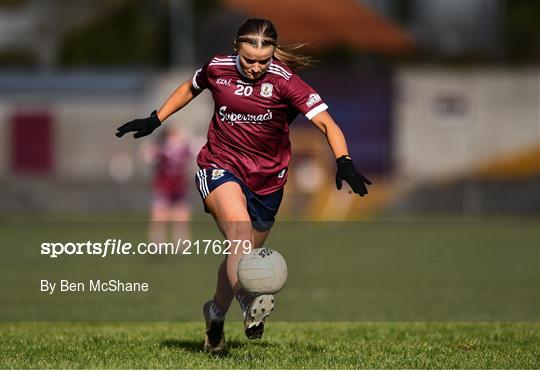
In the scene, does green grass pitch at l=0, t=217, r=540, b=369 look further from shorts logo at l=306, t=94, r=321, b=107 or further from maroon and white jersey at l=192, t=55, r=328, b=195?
shorts logo at l=306, t=94, r=321, b=107

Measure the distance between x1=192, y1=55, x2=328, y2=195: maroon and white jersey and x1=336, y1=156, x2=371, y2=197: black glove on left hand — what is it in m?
0.49

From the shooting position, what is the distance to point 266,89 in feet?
28.3

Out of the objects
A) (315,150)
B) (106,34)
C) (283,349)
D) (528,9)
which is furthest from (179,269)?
A: (528,9)

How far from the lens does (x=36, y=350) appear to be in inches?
353

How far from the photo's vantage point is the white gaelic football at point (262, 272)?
8.13 m

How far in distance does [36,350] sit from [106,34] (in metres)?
52.7

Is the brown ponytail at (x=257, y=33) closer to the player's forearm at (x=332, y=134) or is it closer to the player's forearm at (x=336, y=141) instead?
the player's forearm at (x=332, y=134)

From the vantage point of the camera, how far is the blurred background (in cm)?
3456

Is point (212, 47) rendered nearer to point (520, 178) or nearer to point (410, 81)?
point (410, 81)

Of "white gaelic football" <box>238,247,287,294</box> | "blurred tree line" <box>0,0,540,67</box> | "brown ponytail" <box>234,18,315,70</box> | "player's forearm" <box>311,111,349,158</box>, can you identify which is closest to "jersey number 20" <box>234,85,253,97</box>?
"brown ponytail" <box>234,18,315,70</box>

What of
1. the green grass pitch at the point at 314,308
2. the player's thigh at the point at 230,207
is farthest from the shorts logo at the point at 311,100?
the green grass pitch at the point at 314,308

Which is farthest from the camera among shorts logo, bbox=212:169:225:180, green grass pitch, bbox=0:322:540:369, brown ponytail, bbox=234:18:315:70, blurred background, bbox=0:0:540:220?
blurred background, bbox=0:0:540:220

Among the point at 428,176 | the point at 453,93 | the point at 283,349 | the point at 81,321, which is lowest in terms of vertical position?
the point at 428,176

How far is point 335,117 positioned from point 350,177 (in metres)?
32.3
